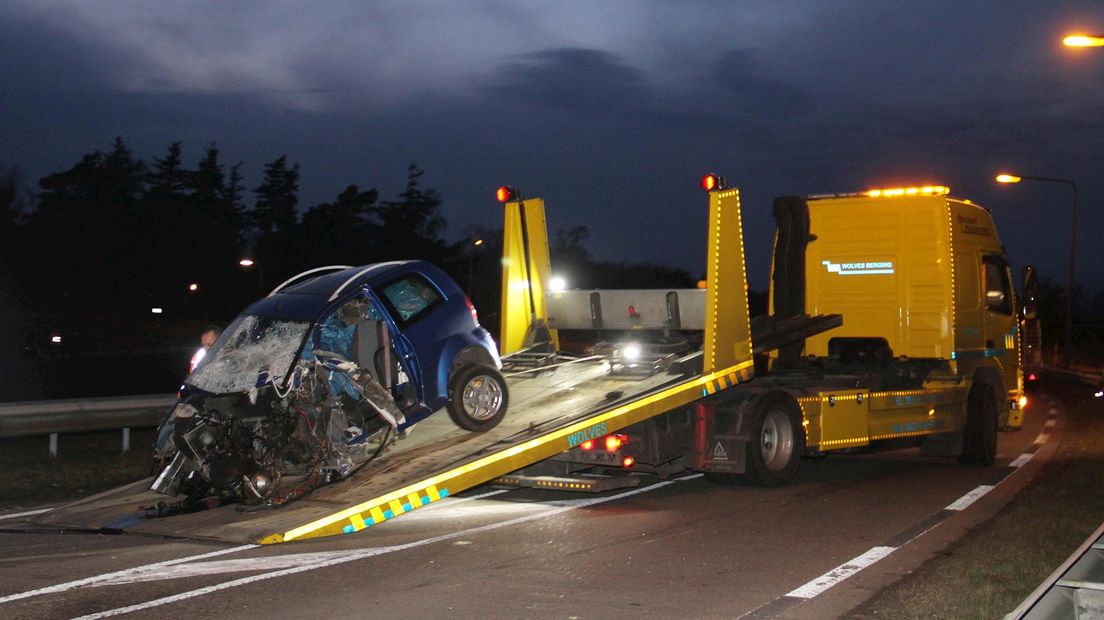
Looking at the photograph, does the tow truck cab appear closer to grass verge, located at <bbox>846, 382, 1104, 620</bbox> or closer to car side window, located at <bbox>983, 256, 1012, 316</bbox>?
car side window, located at <bbox>983, 256, 1012, 316</bbox>

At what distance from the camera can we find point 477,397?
32.9ft

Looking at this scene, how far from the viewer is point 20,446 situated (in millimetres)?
A: 15523

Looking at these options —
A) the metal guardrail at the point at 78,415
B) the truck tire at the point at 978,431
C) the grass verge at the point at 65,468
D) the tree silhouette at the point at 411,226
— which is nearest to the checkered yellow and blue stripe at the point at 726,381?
the truck tire at the point at 978,431

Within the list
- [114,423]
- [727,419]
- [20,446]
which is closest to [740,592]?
[727,419]

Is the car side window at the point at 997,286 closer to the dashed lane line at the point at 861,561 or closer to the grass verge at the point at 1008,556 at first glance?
the grass verge at the point at 1008,556

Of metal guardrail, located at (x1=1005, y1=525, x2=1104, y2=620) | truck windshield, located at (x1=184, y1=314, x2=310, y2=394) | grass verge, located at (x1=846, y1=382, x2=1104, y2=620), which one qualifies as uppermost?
truck windshield, located at (x1=184, y1=314, x2=310, y2=394)

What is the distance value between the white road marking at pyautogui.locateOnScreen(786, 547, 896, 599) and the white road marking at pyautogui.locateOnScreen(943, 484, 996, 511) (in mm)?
2460

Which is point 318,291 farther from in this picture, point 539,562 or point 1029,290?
point 1029,290

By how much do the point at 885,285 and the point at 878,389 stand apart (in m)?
1.40

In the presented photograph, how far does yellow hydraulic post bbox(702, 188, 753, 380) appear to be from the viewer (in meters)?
10.9

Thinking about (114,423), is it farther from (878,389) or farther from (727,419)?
(878,389)

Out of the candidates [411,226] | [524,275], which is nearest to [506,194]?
[524,275]

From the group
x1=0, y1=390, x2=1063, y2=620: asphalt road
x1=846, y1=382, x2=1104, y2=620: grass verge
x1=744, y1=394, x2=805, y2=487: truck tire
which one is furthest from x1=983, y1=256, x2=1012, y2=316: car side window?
x1=744, y1=394, x2=805, y2=487: truck tire

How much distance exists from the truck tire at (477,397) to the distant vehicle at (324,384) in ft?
0.04
